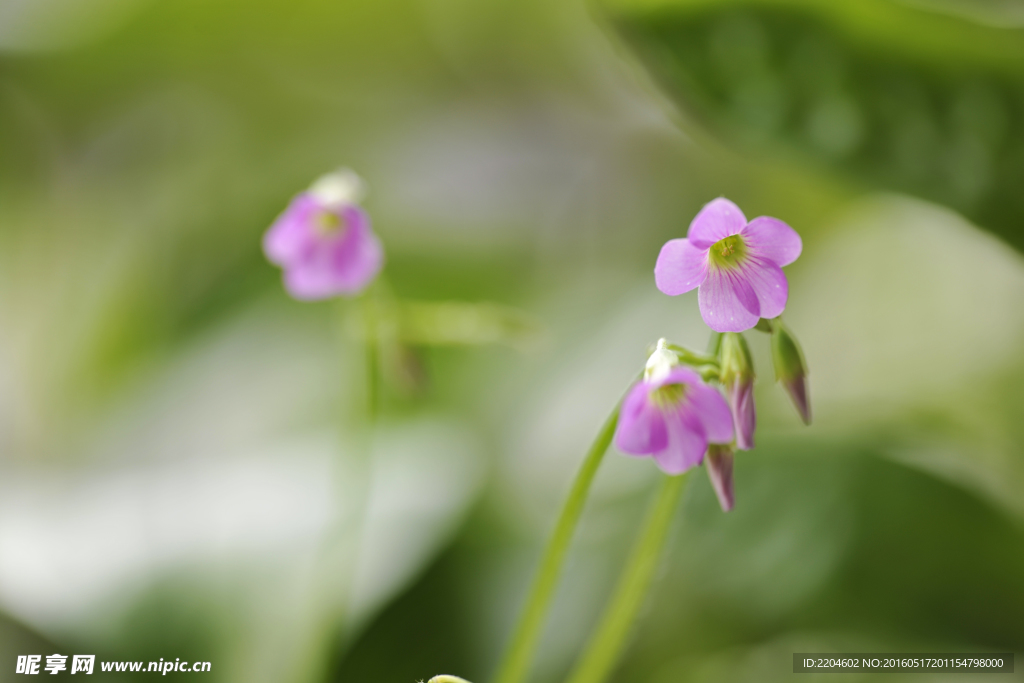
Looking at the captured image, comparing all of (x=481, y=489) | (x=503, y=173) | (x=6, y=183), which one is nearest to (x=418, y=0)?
(x=503, y=173)

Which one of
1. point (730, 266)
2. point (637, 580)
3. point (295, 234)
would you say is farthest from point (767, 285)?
point (295, 234)

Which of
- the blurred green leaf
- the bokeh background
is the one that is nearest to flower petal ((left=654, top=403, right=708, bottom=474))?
the bokeh background

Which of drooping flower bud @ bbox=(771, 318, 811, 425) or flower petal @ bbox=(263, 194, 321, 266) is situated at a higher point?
flower petal @ bbox=(263, 194, 321, 266)

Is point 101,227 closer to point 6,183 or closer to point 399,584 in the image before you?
point 6,183

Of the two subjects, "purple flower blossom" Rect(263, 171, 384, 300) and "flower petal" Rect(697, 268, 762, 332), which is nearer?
"flower petal" Rect(697, 268, 762, 332)

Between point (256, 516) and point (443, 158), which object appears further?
point (443, 158)

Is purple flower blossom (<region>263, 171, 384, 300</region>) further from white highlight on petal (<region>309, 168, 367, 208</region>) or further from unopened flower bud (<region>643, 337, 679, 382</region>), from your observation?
unopened flower bud (<region>643, 337, 679, 382</region>)

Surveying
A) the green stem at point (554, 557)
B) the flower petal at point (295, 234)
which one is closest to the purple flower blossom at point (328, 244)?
the flower petal at point (295, 234)

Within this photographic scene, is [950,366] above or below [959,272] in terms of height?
below

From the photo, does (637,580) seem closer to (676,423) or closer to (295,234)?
(676,423)
